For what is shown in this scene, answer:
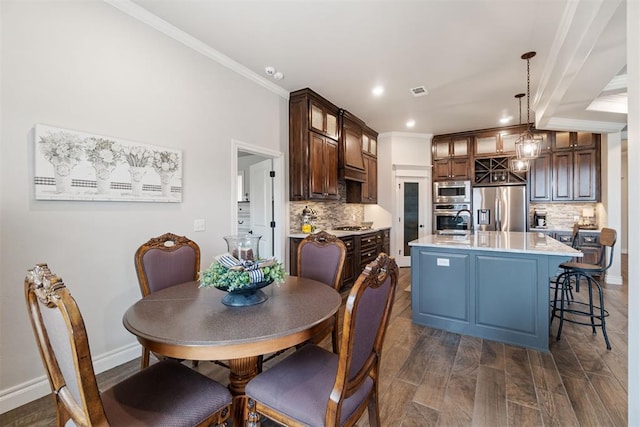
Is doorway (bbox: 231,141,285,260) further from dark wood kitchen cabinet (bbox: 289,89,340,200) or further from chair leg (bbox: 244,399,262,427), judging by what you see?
chair leg (bbox: 244,399,262,427)

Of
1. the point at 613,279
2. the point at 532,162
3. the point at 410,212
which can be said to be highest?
the point at 532,162

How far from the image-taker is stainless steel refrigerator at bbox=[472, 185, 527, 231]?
5617mm

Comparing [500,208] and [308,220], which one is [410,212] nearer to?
[500,208]

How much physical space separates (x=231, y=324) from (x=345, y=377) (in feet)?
1.83

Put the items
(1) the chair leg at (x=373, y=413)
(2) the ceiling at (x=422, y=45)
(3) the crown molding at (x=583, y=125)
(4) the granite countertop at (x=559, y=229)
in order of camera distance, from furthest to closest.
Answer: (4) the granite countertop at (x=559, y=229), (3) the crown molding at (x=583, y=125), (2) the ceiling at (x=422, y=45), (1) the chair leg at (x=373, y=413)

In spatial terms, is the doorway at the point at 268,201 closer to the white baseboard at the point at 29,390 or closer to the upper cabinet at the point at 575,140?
the white baseboard at the point at 29,390

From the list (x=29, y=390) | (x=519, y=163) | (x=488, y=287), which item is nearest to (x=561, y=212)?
(x=519, y=163)

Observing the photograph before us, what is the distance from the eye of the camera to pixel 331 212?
17.4 ft

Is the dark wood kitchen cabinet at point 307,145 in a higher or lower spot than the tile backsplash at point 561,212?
higher

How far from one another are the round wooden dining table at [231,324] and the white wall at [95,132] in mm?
951

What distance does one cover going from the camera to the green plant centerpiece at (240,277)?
1.43 m

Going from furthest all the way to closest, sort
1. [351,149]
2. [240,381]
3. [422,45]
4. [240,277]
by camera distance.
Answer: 1. [351,149]
2. [422,45]
3. [240,381]
4. [240,277]

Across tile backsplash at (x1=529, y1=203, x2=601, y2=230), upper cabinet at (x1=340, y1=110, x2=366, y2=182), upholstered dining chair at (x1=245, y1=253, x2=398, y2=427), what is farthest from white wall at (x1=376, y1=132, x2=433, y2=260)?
upholstered dining chair at (x1=245, y1=253, x2=398, y2=427)

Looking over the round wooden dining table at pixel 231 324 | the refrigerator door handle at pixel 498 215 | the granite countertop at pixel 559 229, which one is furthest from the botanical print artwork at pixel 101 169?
the granite countertop at pixel 559 229
